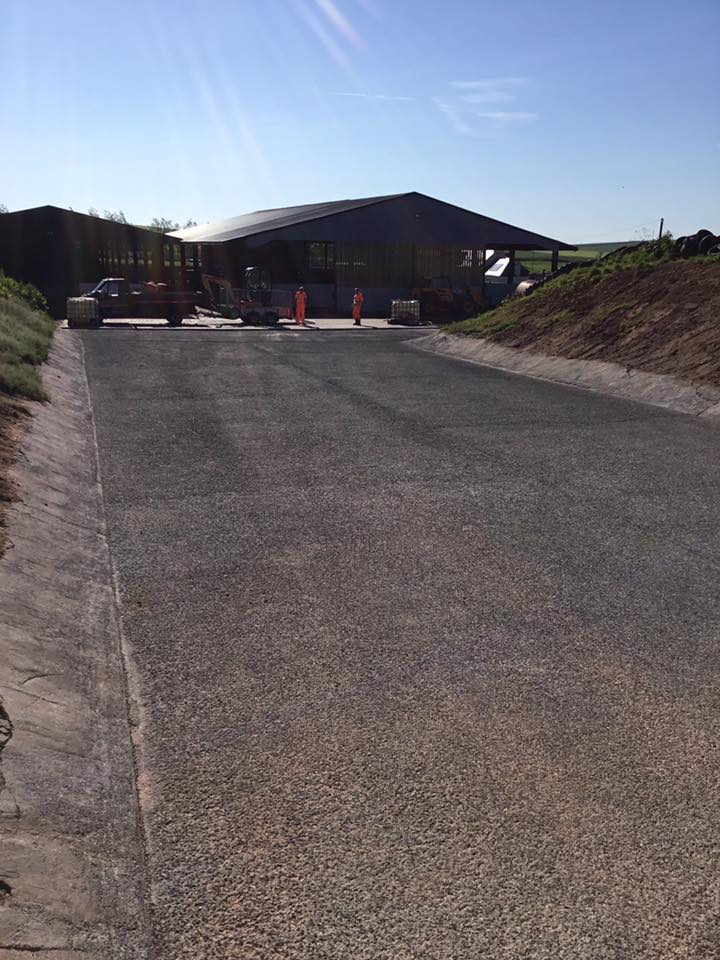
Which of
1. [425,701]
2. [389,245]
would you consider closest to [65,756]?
[425,701]

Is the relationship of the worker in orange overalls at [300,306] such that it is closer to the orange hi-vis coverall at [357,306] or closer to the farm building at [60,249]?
the orange hi-vis coverall at [357,306]

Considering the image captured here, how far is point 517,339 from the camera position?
87.2ft

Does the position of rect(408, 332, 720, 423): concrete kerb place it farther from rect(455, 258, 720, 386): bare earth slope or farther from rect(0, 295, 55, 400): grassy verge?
rect(0, 295, 55, 400): grassy verge


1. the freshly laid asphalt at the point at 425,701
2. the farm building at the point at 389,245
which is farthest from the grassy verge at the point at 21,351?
the farm building at the point at 389,245

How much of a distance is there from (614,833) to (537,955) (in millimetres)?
949

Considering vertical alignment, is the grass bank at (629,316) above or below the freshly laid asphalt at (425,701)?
above

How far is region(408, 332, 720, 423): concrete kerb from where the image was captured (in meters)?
17.0

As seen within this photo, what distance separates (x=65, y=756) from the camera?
456 centimetres

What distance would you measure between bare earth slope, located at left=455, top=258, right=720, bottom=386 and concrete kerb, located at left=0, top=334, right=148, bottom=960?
14516 mm

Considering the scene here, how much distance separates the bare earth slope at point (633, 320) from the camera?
63.9ft

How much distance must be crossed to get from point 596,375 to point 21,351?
45.5ft

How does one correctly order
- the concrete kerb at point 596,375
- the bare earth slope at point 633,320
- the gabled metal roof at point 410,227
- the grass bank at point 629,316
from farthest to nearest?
the gabled metal roof at point 410,227 → the grass bank at point 629,316 → the bare earth slope at point 633,320 → the concrete kerb at point 596,375

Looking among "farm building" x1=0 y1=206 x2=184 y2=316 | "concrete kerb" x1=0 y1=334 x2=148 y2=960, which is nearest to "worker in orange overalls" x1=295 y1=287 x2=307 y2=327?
"farm building" x1=0 y1=206 x2=184 y2=316

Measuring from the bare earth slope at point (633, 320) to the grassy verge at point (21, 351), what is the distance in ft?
45.1
